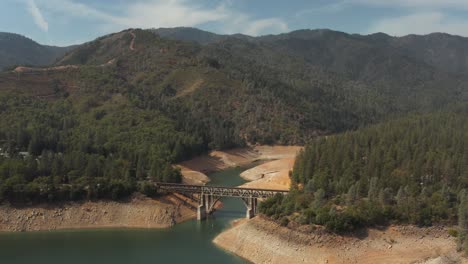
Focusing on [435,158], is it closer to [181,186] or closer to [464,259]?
[464,259]

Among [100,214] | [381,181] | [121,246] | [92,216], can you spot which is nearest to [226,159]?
[100,214]

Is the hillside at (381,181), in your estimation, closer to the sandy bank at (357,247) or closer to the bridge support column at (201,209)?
the sandy bank at (357,247)

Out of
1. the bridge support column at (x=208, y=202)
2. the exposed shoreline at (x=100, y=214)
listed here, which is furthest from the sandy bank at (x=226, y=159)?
the exposed shoreline at (x=100, y=214)

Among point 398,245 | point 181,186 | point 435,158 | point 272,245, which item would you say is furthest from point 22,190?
point 435,158

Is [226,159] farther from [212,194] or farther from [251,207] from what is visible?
[251,207]

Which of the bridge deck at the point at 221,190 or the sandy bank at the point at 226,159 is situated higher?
the bridge deck at the point at 221,190

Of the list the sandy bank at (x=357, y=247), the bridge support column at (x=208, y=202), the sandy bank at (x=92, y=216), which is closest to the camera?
the sandy bank at (x=357, y=247)

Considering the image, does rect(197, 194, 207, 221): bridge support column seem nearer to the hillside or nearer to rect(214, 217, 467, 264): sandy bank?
the hillside
